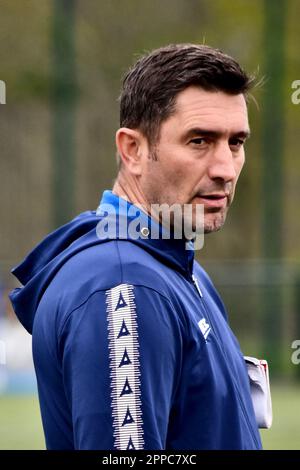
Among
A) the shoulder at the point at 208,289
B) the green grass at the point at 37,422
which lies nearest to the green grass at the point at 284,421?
the green grass at the point at 37,422

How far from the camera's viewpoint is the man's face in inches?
105

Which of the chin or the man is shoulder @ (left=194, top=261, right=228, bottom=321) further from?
the chin

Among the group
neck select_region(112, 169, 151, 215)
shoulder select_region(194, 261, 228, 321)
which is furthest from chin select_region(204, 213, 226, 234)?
shoulder select_region(194, 261, 228, 321)

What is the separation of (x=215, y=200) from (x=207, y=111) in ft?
0.75

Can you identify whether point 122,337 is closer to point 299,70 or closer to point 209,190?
point 209,190

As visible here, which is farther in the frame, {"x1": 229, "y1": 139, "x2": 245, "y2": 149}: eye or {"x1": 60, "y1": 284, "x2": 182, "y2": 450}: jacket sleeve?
{"x1": 229, "y1": 139, "x2": 245, "y2": 149}: eye

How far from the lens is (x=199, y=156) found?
269 centimetres

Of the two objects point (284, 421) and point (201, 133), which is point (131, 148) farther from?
point (284, 421)

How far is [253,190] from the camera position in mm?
17625

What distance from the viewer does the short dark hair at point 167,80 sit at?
2.67 meters

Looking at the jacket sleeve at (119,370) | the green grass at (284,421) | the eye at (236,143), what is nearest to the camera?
the jacket sleeve at (119,370)

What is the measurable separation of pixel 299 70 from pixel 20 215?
4.69 meters

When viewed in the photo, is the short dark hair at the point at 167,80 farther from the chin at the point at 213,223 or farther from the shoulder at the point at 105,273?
the shoulder at the point at 105,273

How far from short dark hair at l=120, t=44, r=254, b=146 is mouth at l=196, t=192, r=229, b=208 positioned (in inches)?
7.4
